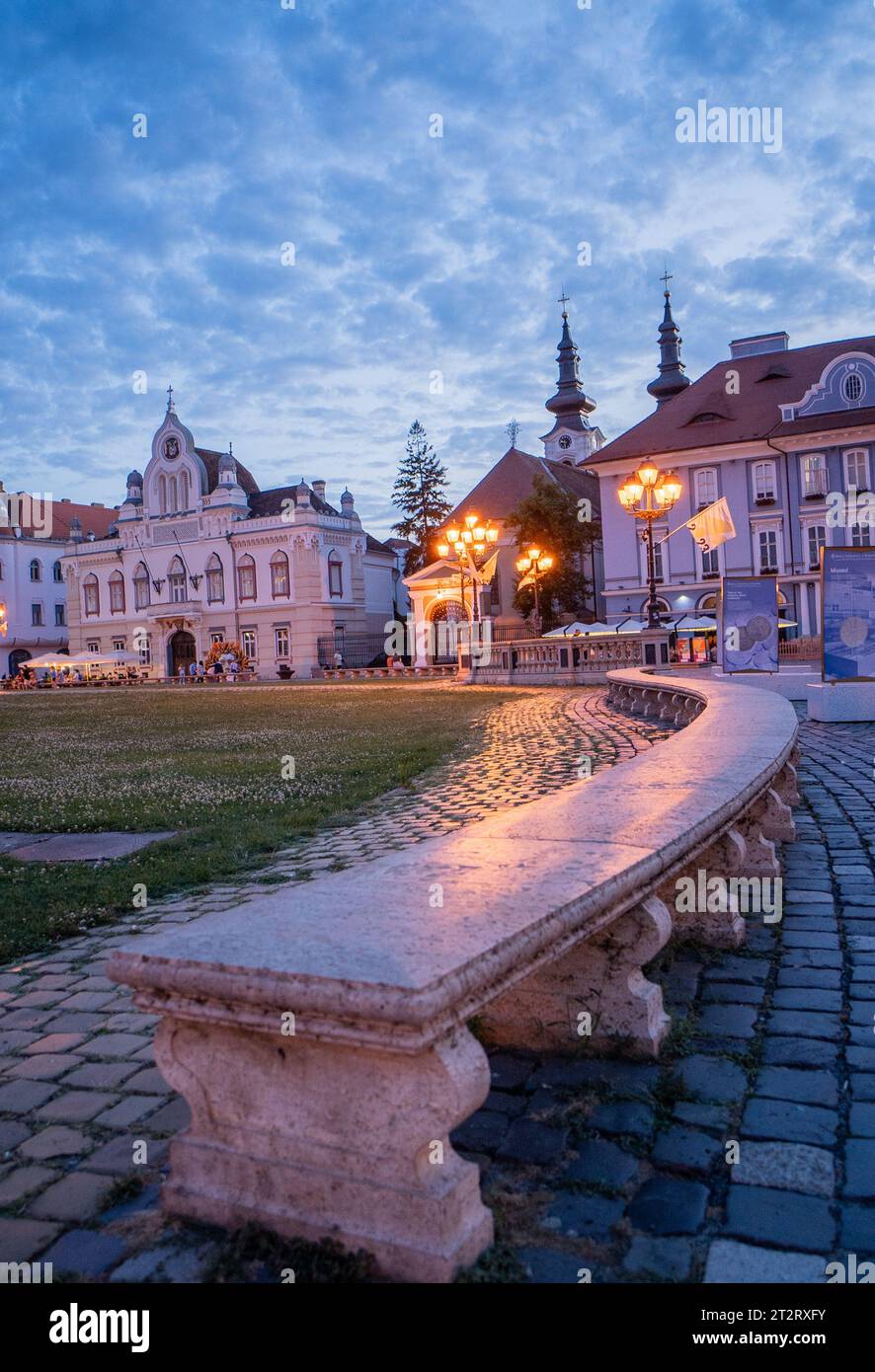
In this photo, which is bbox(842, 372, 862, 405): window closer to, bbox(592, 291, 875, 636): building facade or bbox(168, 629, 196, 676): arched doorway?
bbox(592, 291, 875, 636): building facade

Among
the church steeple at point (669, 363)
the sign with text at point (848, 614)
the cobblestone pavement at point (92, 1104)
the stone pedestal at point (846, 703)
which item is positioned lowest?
the cobblestone pavement at point (92, 1104)

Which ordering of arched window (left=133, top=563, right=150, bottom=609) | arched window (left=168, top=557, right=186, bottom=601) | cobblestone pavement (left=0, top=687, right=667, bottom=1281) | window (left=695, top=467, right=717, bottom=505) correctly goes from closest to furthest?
cobblestone pavement (left=0, top=687, right=667, bottom=1281) < window (left=695, top=467, right=717, bottom=505) < arched window (left=168, top=557, right=186, bottom=601) < arched window (left=133, top=563, right=150, bottom=609)

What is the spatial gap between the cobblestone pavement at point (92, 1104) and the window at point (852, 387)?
136ft

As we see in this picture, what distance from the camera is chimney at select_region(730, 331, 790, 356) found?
4928 centimetres

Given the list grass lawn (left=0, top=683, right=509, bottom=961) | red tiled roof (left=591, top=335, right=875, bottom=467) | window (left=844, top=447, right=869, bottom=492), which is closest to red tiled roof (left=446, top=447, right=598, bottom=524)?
red tiled roof (left=591, top=335, right=875, bottom=467)

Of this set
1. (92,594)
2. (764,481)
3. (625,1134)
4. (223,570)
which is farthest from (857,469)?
(92,594)

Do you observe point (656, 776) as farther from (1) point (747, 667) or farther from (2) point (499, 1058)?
(1) point (747, 667)

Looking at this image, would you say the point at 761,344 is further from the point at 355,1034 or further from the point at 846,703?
the point at 355,1034

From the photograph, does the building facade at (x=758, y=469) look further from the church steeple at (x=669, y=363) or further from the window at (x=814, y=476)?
the church steeple at (x=669, y=363)

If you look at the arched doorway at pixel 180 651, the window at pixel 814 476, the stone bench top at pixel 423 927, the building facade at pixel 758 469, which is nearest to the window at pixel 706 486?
the building facade at pixel 758 469

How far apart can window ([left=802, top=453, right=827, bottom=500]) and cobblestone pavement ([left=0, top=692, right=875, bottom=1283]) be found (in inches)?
1664

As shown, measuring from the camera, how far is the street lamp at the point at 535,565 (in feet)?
126

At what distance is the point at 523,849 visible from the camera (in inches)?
136

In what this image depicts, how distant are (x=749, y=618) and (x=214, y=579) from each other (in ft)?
156
